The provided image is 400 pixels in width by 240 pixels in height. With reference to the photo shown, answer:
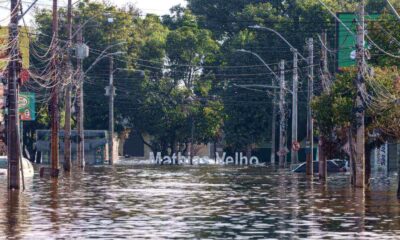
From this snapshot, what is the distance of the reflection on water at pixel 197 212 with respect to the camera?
26.2m

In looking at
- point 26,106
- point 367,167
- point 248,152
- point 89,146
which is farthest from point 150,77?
point 367,167

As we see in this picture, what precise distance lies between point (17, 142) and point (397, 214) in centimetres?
1662

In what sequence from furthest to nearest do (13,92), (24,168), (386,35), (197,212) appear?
(24,168)
(386,35)
(13,92)
(197,212)

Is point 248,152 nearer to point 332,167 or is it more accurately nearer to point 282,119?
point 282,119

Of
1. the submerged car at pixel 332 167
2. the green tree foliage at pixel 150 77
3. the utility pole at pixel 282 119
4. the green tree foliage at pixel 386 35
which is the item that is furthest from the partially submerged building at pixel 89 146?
the green tree foliage at pixel 386 35

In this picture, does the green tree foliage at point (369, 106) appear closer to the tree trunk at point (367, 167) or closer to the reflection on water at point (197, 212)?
the tree trunk at point (367, 167)

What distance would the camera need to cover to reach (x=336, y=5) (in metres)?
114

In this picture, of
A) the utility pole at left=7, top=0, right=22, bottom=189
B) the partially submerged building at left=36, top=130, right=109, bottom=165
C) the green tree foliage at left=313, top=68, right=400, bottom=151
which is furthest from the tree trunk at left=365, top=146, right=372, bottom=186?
the partially submerged building at left=36, top=130, right=109, bottom=165

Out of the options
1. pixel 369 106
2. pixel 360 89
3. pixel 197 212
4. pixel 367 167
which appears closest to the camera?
pixel 197 212

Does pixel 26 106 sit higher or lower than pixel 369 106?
higher

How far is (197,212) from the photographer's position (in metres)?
33.2

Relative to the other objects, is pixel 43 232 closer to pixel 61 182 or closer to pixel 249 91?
pixel 61 182

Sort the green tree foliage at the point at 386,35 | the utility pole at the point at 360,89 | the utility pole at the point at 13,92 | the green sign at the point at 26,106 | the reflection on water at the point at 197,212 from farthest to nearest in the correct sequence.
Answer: the green sign at the point at 26,106
the green tree foliage at the point at 386,35
the utility pole at the point at 360,89
the utility pole at the point at 13,92
the reflection on water at the point at 197,212

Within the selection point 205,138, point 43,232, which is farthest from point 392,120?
point 205,138
